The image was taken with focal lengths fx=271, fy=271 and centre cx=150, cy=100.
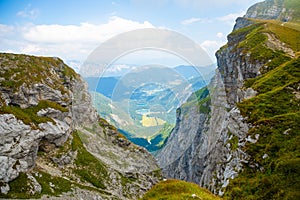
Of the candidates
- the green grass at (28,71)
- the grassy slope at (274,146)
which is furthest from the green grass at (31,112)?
the grassy slope at (274,146)

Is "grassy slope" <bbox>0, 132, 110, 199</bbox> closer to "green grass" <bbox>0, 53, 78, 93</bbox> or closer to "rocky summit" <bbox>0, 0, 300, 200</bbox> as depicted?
"rocky summit" <bbox>0, 0, 300, 200</bbox>

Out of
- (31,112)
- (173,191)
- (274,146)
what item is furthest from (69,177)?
(274,146)

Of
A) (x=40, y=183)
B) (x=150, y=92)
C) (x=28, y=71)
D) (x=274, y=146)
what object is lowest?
(x=40, y=183)

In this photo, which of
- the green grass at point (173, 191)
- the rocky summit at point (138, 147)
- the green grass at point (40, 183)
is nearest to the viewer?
the green grass at point (173, 191)

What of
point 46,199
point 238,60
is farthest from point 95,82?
point 238,60

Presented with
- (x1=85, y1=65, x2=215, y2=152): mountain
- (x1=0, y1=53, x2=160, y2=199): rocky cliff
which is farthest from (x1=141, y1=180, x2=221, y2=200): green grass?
(x1=0, y1=53, x2=160, y2=199): rocky cliff

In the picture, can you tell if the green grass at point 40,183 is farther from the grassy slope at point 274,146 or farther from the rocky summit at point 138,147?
the grassy slope at point 274,146

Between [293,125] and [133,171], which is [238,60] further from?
[293,125]

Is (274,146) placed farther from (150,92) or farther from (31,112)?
(31,112)
